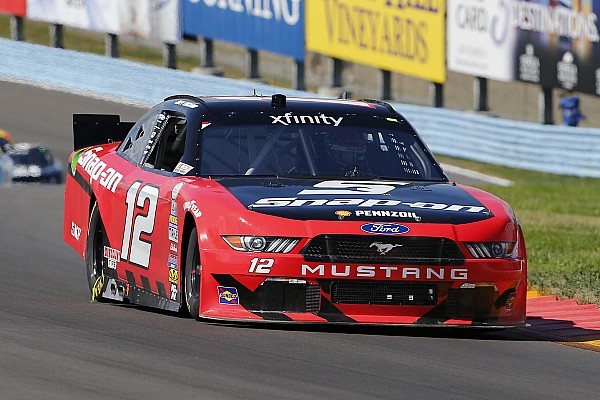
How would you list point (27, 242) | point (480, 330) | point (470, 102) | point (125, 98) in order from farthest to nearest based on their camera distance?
1. point (470, 102)
2. point (125, 98)
3. point (27, 242)
4. point (480, 330)

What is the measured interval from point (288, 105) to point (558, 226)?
8232 mm

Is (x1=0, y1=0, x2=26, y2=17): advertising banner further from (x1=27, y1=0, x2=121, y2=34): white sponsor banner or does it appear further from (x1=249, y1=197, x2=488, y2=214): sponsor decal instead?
(x1=249, y1=197, x2=488, y2=214): sponsor decal

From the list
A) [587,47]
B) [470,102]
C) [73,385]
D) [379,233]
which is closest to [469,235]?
[379,233]

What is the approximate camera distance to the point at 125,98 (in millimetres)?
28766

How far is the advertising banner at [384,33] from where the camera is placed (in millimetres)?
25281

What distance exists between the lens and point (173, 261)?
8.35 meters

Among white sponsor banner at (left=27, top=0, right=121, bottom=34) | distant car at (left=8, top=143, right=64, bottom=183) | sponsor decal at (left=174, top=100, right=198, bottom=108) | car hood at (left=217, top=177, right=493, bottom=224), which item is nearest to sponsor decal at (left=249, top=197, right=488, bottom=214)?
car hood at (left=217, top=177, right=493, bottom=224)

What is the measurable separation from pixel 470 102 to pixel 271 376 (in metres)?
33.4

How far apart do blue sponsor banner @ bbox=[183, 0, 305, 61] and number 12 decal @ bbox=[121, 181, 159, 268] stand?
18833 mm

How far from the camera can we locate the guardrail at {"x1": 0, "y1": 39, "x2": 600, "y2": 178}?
23.8 meters

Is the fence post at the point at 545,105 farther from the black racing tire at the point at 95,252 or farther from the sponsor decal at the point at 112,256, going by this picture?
the sponsor decal at the point at 112,256

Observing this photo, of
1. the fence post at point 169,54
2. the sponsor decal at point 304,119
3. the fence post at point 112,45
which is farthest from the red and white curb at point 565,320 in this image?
the fence post at point 112,45

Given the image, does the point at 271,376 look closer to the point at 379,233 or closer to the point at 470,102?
the point at 379,233

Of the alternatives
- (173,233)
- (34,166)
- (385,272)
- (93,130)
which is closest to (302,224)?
(385,272)
